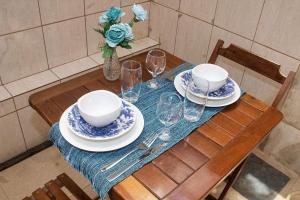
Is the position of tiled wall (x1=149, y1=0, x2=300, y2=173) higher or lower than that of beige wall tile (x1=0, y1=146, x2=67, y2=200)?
higher

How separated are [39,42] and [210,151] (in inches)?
41.0

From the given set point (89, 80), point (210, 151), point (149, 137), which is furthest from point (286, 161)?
point (89, 80)

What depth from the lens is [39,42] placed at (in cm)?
149

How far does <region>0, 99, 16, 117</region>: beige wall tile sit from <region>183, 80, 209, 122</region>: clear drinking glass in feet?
2.85

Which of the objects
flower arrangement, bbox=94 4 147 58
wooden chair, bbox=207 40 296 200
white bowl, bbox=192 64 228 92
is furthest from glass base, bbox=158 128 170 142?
wooden chair, bbox=207 40 296 200

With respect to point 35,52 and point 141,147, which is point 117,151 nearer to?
point 141,147

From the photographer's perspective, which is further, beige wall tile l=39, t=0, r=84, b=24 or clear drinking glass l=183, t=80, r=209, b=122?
beige wall tile l=39, t=0, r=84, b=24

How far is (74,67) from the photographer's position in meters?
1.64

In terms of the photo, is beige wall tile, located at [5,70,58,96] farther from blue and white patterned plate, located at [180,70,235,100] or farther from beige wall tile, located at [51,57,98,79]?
blue and white patterned plate, located at [180,70,235,100]

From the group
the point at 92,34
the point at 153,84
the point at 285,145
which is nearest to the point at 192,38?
the point at 92,34

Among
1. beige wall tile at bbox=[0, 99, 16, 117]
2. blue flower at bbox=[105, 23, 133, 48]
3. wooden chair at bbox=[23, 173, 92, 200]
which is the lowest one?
wooden chair at bbox=[23, 173, 92, 200]

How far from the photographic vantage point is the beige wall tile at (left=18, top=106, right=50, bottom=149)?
1524mm

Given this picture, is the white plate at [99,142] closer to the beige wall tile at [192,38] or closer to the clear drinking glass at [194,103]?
the clear drinking glass at [194,103]

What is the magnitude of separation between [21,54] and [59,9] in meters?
0.29
